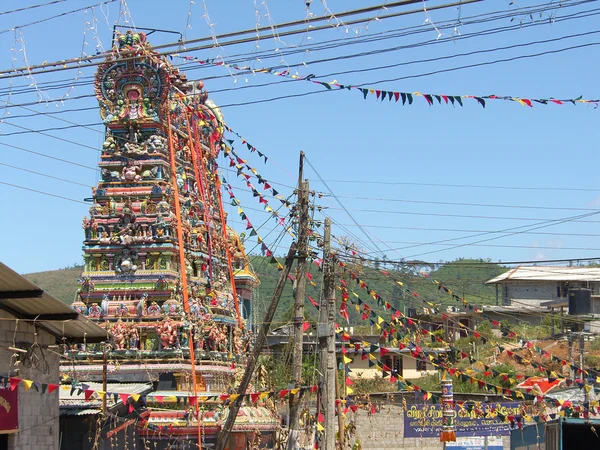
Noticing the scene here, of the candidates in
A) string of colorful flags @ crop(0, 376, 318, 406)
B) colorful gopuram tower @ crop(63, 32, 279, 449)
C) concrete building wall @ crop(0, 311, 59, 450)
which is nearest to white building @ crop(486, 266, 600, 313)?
colorful gopuram tower @ crop(63, 32, 279, 449)

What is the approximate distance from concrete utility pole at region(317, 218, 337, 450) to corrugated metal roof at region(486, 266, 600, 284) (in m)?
35.2

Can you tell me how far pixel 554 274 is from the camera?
59.7 metres

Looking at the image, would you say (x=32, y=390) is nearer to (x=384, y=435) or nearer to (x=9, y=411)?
(x=9, y=411)

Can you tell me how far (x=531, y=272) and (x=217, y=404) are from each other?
37122 mm

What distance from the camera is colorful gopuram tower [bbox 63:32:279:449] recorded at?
101 ft

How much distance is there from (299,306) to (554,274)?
3903 centimetres

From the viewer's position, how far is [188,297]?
32.1m

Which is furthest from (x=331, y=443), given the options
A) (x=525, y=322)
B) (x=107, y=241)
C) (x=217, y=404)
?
(x=525, y=322)

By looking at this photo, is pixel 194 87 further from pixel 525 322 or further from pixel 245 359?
pixel 525 322

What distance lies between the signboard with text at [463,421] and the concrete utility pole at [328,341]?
7148 mm

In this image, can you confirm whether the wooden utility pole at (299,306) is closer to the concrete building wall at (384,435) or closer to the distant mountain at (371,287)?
the concrete building wall at (384,435)

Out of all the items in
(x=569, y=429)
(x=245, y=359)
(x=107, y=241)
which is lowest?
(x=569, y=429)

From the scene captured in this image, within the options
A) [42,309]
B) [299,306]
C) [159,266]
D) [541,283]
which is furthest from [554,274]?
[42,309]

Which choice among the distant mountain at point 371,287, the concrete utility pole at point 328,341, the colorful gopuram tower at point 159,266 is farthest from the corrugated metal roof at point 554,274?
the concrete utility pole at point 328,341
